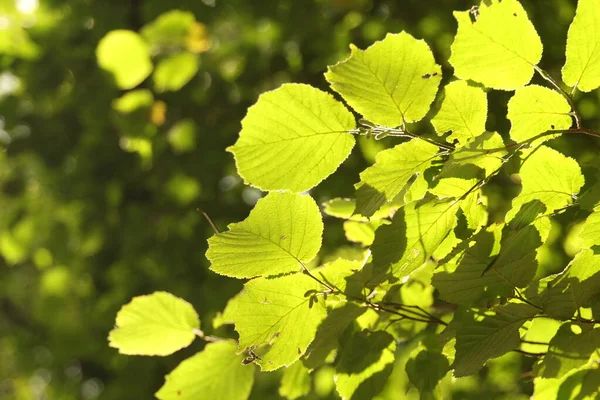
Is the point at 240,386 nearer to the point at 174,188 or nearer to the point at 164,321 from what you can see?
the point at 164,321

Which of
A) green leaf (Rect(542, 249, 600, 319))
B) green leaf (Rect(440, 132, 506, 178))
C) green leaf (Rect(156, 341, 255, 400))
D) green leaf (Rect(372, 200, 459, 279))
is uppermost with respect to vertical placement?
green leaf (Rect(440, 132, 506, 178))

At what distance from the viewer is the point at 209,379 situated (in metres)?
0.89

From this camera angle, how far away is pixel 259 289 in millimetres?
714

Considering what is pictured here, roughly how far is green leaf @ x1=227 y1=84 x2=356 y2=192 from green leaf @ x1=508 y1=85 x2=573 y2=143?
0.61ft

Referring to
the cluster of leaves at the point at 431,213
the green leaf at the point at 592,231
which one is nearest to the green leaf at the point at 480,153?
the cluster of leaves at the point at 431,213

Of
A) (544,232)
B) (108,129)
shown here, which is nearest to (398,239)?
(544,232)

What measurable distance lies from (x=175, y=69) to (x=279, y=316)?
2107 millimetres

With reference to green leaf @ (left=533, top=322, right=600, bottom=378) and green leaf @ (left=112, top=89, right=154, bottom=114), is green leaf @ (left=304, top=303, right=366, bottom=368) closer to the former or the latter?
green leaf @ (left=533, top=322, right=600, bottom=378)

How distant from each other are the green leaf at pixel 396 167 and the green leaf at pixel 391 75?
5cm

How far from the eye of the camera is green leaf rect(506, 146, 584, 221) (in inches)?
26.3

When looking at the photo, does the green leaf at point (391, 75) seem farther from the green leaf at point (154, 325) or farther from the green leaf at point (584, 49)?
the green leaf at point (154, 325)

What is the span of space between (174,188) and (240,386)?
2031mm

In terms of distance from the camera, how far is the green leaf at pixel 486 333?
2.07 ft

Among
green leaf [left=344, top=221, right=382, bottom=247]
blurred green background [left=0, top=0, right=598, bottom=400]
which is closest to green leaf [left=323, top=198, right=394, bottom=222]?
green leaf [left=344, top=221, right=382, bottom=247]
